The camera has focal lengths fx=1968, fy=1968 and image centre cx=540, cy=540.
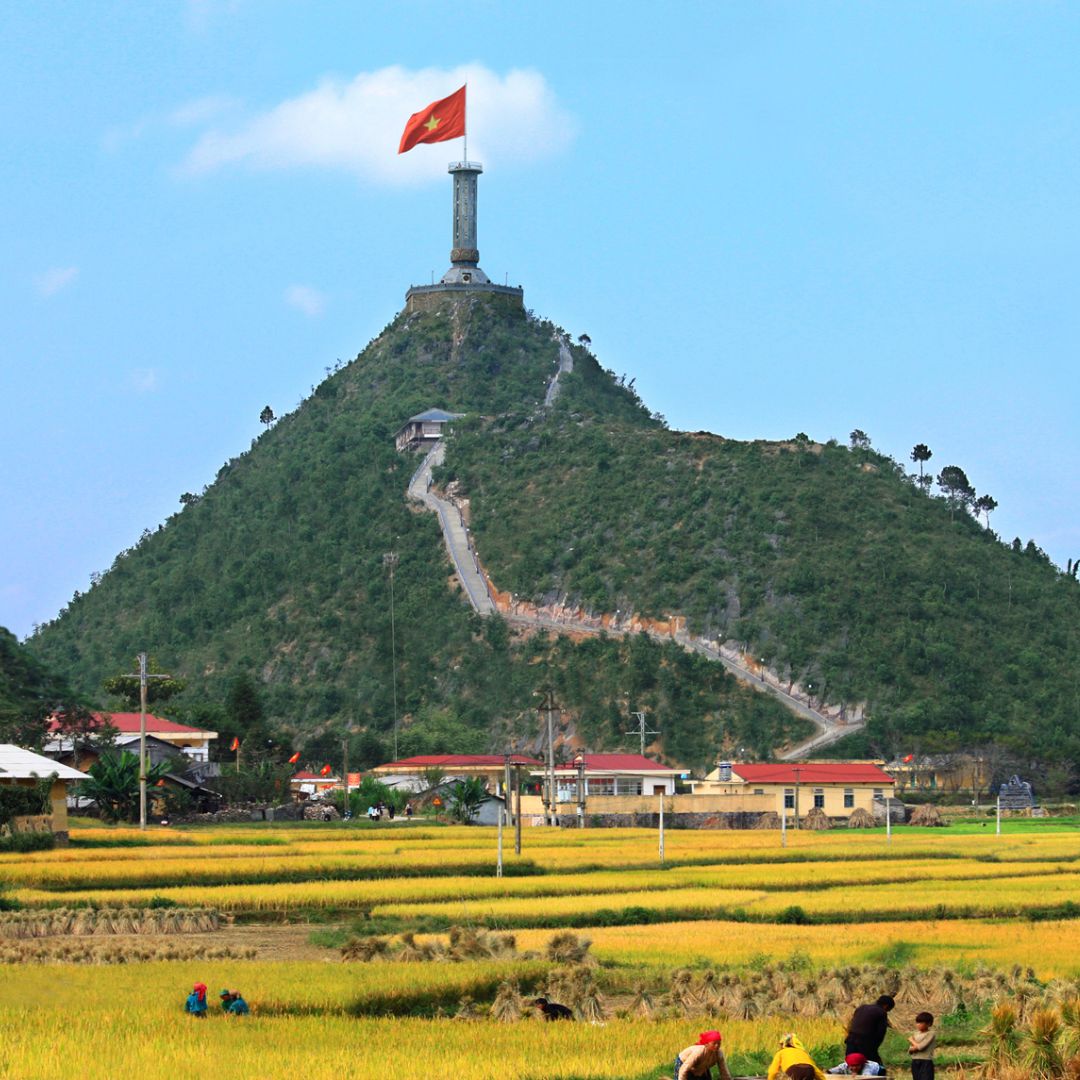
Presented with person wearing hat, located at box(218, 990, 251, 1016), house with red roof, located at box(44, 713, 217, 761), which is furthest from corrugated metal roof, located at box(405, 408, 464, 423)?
person wearing hat, located at box(218, 990, 251, 1016)

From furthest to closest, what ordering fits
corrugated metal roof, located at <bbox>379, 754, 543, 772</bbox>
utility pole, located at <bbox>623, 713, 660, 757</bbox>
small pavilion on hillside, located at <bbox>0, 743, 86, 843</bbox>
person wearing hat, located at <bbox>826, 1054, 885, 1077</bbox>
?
utility pole, located at <bbox>623, 713, 660, 757</bbox> → corrugated metal roof, located at <bbox>379, 754, 543, 772</bbox> → small pavilion on hillside, located at <bbox>0, 743, 86, 843</bbox> → person wearing hat, located at <bbox>826, 1054, 885, 1077</bbox>

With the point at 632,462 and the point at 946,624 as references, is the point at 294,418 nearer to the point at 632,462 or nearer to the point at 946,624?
the point at 632,462

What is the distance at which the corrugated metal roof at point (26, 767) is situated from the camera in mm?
61250

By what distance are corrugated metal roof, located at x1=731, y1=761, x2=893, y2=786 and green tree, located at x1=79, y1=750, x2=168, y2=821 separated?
29219 millimetres

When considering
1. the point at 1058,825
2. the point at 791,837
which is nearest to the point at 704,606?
the point at 1058,825

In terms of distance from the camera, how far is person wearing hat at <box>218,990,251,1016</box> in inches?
1082

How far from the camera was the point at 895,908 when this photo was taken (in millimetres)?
43312

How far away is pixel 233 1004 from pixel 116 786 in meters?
49.7

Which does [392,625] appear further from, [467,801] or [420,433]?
[467,801]

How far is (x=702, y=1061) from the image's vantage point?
69.9ft

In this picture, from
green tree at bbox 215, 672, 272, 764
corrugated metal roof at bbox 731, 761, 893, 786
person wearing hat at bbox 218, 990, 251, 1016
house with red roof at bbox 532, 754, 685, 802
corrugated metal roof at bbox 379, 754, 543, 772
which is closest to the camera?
person wearing hat at bbox 218, 990, 251, 1016

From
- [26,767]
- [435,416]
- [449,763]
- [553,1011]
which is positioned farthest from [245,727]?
[553,1011]

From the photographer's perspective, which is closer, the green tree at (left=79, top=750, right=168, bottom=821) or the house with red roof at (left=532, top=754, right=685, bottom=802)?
the green tree at (left=79, top=750, right=168, bottom=821)

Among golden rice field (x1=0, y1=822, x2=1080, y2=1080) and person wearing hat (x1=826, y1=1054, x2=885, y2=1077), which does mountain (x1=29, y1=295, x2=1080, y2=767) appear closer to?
golden rice field (x1=0, y1=822, x2=1080, y2=1080)
